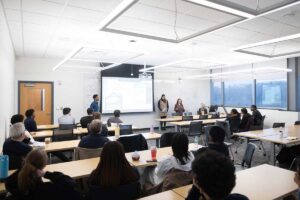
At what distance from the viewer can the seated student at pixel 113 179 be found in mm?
1833

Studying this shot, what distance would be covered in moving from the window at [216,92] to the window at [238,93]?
1.07 feet

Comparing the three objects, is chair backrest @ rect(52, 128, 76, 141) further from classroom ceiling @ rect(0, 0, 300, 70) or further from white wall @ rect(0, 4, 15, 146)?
classroom ceiling @ rect(0, 0, 300, 70)

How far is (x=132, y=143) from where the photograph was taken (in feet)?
13.0

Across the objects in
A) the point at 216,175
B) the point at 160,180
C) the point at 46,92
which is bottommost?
the point at 160,180

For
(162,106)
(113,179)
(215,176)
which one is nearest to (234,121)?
(162,106)

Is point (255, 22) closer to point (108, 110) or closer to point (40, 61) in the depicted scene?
point (108, 110)

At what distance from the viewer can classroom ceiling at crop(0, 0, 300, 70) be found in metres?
3.52

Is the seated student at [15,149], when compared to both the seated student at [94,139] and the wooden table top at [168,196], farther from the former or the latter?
the wooden table top at [168,196]

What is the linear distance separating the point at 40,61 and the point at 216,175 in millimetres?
8385

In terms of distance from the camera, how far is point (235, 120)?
7.35 metres

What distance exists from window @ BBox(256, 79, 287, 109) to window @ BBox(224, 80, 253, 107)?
41cm

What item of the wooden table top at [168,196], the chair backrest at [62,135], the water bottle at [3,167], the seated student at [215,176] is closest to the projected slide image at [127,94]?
the chair backrest at [62,135]

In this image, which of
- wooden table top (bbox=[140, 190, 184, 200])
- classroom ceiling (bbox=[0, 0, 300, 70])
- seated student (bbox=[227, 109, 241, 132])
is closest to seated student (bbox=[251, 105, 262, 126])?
seated student (bbox=[227, 109, 241, 132])

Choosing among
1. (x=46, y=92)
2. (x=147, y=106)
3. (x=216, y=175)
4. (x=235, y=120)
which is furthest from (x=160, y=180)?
(x=147, y=106)
